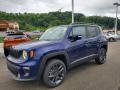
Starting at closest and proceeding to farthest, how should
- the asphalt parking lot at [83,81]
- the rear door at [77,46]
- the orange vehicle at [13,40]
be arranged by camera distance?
the asphalt parking lot at [83,81]
the rear door at [77,46]
the orange vehicle at [13,40]

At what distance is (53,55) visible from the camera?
450cm

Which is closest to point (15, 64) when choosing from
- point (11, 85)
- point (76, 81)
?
point (11, 85)

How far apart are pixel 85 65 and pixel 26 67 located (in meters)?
3.40

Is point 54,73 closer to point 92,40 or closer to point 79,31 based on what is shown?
point 79,31

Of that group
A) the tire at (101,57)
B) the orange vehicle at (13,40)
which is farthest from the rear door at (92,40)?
the orange vehicle at (13,40)

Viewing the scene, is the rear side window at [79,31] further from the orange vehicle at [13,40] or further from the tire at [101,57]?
the orange vehicle at [13,40]

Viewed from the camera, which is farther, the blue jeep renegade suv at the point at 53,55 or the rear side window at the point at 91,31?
the rear side window at the point at 91,31

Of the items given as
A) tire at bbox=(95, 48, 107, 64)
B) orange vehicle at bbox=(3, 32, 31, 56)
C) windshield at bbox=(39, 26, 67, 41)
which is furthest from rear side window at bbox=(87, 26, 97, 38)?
orange vehicle at bbox=(3, 32, 31, 56)

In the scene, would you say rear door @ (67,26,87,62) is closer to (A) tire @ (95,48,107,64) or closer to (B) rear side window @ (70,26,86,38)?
(B) rear side window @ (70,26,86,38)

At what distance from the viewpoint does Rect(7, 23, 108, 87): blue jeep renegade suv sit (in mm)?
4199

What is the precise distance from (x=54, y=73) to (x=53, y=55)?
0.56m

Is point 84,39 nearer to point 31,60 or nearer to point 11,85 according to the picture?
point 31,60

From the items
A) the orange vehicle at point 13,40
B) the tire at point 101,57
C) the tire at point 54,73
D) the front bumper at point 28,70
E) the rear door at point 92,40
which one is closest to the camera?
the front bumper at point 28,70

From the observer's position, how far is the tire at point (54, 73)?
14.5 ft
